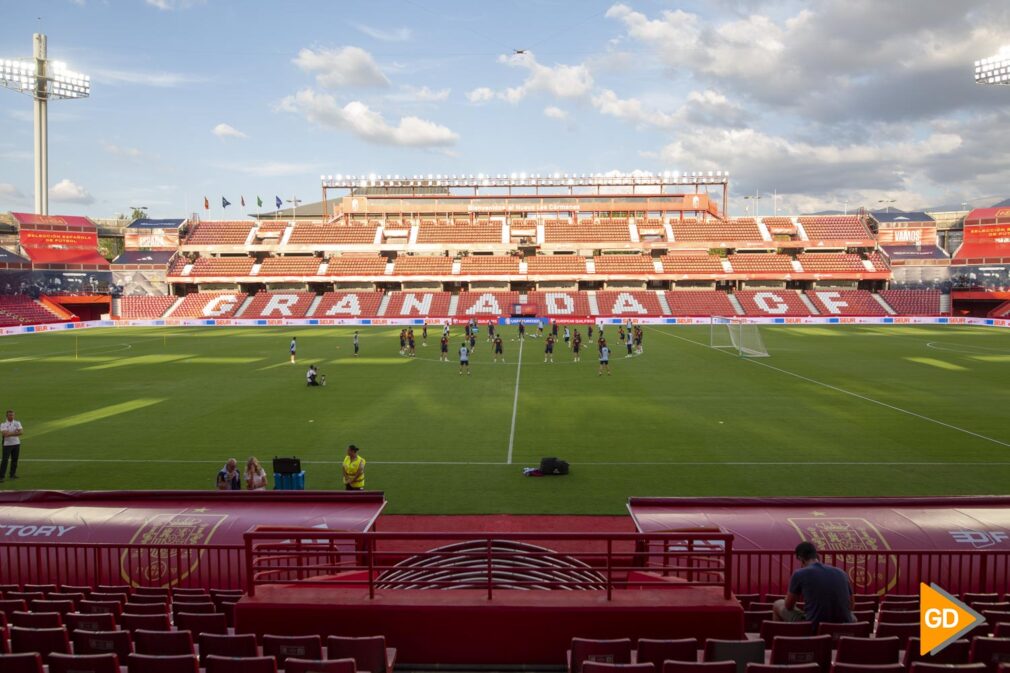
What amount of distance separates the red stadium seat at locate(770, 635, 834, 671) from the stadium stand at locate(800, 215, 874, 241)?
288 feet

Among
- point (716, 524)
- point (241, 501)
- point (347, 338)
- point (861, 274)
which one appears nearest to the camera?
point (716, 524)

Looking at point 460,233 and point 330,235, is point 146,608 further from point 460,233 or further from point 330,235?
point 330,235

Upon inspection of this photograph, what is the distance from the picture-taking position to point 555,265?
79812 millimetres

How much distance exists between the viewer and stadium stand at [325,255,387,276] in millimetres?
79562

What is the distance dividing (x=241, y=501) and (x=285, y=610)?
14.5ft

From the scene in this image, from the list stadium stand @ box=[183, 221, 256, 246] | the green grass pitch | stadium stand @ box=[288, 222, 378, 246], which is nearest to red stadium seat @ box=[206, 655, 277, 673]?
the green grass pitch

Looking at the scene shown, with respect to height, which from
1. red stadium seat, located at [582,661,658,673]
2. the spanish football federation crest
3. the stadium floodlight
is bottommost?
the spanish football federation crest

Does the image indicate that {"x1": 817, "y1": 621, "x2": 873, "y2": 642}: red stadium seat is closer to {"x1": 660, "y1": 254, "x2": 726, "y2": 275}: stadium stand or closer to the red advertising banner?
{"x1": 660, "y1": 254, "x2": 726, "y2": 275}: stadium stand

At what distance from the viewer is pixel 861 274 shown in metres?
74.8

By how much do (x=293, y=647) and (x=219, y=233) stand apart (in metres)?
90.4

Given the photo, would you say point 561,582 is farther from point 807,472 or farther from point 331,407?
point 331,407

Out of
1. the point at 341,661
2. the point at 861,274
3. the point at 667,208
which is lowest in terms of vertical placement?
the point at 341,661

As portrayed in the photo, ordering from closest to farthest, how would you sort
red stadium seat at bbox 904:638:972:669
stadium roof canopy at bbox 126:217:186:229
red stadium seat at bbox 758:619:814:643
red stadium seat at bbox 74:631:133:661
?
red stadium seat at bbox 904:638:972:669 < red stadium seat at bbox 74:631:133:661 < red stadium seat at bbox 758:619:814:643 < stadium roof canopy at bbox 126:217:186:229

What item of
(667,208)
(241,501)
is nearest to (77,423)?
(241,501)
